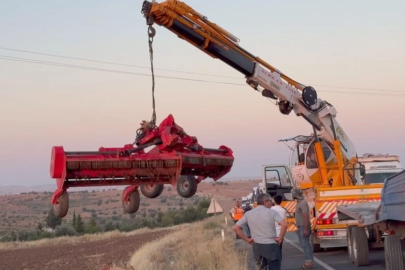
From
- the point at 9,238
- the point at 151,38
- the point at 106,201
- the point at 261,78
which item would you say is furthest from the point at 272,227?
the point at 106,201

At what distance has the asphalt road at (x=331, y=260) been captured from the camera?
16.7 meters

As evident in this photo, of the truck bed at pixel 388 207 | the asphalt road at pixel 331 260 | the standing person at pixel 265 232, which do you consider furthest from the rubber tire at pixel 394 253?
the asphalt road at pixel 331 260

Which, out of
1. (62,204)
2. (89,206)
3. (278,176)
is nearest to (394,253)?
(62,204)

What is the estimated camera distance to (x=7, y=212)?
117 metres

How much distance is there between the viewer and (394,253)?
13.1m

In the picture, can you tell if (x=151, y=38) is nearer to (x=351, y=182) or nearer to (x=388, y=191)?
(x=388, y=191)

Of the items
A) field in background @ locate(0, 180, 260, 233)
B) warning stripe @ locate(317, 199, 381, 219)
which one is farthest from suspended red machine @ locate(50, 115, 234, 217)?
field in background @ locate(0, 180, 260, 233)

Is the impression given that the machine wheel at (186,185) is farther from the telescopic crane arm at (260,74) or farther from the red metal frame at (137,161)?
the telescopic crane arm at (260,74)

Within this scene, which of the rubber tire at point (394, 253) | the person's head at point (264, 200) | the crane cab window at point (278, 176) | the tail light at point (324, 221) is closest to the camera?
the person's head at point (264, 200)

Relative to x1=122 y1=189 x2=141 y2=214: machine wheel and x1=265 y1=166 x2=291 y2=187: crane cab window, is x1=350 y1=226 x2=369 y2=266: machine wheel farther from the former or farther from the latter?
x1=265 y1=166 x2=291 y2=187: crane cab window

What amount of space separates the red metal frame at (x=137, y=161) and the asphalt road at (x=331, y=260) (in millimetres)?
4882

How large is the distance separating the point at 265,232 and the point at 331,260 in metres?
7.43

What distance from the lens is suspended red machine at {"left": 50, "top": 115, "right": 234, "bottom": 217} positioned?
12477 mm

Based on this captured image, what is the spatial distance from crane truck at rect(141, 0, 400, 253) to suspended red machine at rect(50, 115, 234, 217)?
9.04 feet
